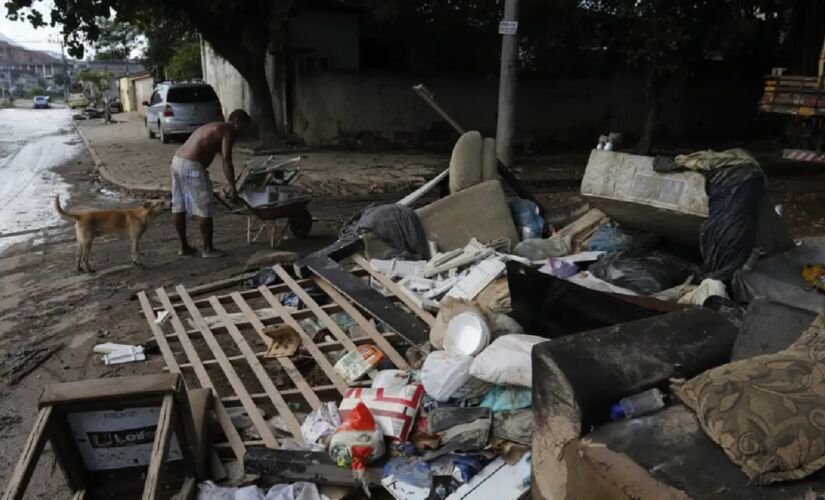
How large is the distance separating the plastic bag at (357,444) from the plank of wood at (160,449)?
0.77 m

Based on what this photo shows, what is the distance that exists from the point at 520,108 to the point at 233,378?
13311 mm

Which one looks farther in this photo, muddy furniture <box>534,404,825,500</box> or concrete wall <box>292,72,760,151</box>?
concrete wall <box>292,72,760,151</box>

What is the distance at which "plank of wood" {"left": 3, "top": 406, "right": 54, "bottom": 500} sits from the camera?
2549 mm

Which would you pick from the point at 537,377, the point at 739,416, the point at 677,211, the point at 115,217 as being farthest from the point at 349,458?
the point at 115,217

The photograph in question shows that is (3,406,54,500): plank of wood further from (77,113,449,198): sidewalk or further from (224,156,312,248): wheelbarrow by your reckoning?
(77,113,449,198): sidewalk

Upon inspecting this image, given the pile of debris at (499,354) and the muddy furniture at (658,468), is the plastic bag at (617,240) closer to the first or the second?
the pile of debris at (499,354)

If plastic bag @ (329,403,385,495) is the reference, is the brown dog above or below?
above

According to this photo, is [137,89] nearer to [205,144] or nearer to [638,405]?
[205,144]

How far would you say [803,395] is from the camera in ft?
6.91

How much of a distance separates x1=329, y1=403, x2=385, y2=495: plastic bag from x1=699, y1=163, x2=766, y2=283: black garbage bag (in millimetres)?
2903

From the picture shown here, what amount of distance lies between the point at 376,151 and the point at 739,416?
13.4 meters

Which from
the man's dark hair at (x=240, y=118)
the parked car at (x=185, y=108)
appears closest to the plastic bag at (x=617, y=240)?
the man's dark hair at (x=240, y=118)

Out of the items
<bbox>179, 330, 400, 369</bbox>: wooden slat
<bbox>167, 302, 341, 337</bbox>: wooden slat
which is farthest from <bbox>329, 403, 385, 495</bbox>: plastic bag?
<bbox>167, 302, 341, 337</bbox>: wooden slat

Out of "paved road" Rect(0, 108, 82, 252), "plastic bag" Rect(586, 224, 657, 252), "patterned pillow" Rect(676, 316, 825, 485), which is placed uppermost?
"patterned pillow" Rect(676, 316, 825, 485)
